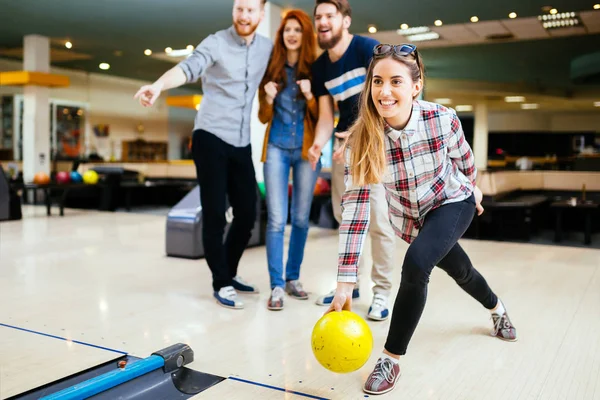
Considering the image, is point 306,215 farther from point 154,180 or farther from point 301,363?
point 154,180

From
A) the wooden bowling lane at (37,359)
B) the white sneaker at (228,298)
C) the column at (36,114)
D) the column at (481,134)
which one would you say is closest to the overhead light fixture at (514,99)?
the column at (481,134)

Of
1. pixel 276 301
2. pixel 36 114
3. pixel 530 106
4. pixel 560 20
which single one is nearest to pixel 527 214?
pixel 560 20

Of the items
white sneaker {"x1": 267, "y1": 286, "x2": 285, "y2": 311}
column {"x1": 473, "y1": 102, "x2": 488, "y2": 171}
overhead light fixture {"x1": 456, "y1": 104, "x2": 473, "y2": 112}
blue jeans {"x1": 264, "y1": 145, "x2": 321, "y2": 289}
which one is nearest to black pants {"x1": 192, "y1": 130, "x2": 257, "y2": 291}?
blue jeans {"x1": 264, "y1": 145, "x2": 321, "y2": 289}

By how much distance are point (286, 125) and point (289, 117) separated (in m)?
0.04

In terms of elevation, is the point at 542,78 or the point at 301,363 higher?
the point at 542,78

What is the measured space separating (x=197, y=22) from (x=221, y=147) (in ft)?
23.6

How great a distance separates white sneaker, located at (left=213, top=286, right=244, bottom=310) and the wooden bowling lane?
2.62 feet

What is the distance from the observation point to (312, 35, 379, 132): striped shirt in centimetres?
277

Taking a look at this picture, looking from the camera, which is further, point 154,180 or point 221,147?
point 154,180

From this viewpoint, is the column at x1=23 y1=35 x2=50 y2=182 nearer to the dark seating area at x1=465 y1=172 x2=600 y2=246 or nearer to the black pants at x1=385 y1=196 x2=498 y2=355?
the dark seating area at x1=465 y1=172 x2=600 y2=246

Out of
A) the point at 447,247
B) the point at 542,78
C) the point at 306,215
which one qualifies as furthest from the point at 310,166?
the point at 542,78

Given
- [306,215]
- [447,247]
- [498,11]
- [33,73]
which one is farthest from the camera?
[33,73]

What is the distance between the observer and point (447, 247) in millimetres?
1853

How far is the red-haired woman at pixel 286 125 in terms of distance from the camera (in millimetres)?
2908
